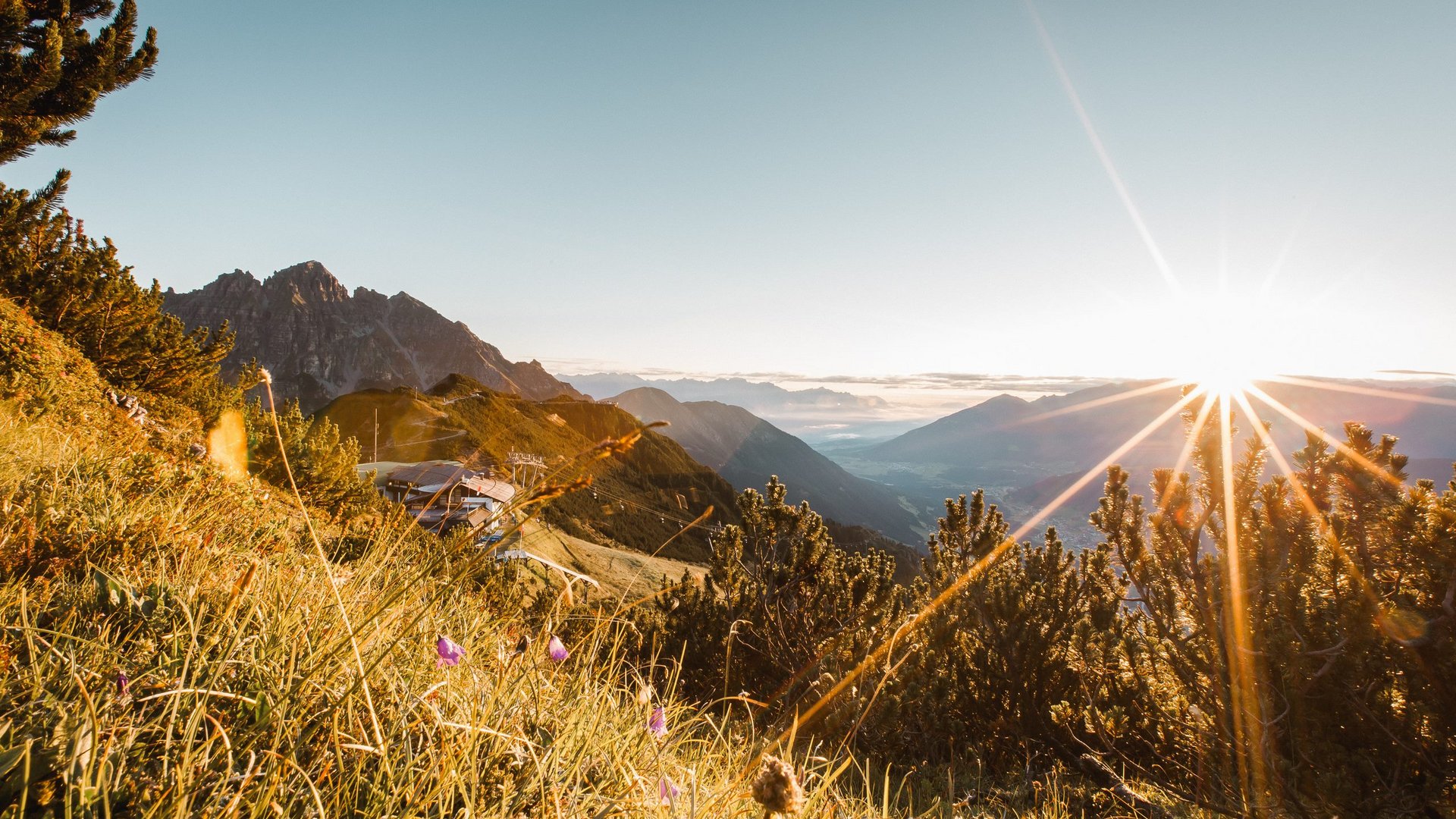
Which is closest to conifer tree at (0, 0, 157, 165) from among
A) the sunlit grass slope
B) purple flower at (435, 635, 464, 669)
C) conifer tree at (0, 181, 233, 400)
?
conifer tree at (0, 181, 233, 400)

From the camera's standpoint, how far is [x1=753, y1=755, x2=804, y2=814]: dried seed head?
1.14 meters

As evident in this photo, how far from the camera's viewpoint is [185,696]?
1.41 m

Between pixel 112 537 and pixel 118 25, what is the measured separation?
12.3 metres

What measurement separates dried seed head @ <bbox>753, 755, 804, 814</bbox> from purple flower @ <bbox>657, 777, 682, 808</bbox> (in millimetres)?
533

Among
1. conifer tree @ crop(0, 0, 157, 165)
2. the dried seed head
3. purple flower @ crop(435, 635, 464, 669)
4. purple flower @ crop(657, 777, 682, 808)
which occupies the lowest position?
purple flower @ crop(657, 777, 682, 808)

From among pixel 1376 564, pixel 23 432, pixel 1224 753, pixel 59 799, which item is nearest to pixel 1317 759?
pixel 1224 753

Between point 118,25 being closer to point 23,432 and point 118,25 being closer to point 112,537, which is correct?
point 23,432

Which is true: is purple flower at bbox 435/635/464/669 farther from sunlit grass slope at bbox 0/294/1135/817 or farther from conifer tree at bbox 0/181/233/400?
conifer tree at bbox 0/181/233/400

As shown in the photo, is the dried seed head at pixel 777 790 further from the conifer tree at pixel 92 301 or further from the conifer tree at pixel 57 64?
the conifer tree at pixel 92 301

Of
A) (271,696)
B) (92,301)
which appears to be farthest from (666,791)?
(92,301)

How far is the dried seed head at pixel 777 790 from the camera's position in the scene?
1144 mm

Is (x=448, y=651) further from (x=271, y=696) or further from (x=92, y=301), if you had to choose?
(x=92, y=301)

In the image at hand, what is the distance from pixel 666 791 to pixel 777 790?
0.78 meters

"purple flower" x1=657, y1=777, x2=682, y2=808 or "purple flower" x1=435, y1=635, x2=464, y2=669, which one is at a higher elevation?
"purple flower" x1=435, y1=635, x2=464, y2=669
